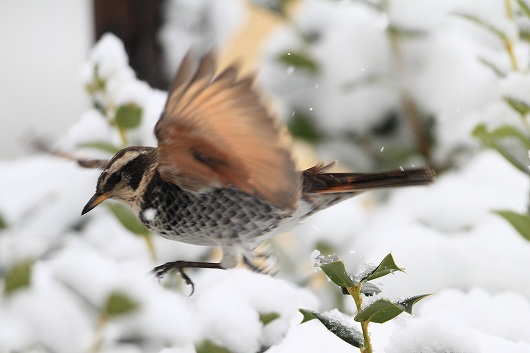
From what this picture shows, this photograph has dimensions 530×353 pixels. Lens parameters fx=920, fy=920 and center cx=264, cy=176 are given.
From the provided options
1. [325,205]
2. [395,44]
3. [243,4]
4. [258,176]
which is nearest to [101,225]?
[325,205]

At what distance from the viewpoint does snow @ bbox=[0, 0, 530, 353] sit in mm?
505

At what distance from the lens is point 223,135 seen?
0.49 meters

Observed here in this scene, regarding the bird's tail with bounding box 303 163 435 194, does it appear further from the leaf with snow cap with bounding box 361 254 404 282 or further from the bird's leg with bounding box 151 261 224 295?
the leaf with snow cap with bounding box 361 254 404 282

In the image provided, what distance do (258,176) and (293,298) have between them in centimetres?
8

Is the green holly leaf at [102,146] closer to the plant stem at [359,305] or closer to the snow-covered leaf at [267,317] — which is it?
the snow-covered leaf at [267,317]

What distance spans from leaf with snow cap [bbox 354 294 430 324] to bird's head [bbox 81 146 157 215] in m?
0.22

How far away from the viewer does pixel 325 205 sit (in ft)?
2.16

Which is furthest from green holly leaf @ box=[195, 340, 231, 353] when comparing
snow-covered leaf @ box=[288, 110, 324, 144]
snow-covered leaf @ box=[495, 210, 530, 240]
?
snow-covered leaf @ box=[288, 110, 324, 144]

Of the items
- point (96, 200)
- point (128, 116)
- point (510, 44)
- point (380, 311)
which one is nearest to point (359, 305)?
point (380, 311)

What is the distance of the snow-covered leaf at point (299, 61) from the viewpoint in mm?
1101

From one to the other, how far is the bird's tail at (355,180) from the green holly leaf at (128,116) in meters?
0.13

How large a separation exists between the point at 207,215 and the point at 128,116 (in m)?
0.12

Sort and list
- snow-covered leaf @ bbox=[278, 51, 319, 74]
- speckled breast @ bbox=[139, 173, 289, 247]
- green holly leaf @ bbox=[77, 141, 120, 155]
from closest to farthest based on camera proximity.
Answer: speckled breast @ bbox=[139, 173, 289, 247] < green holly leaf @ bbox=[77, 141, 120, 155] < snow-covered leaf @ bbox=[278, 51, 319, 74]

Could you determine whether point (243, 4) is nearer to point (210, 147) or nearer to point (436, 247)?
point (436, 247)
